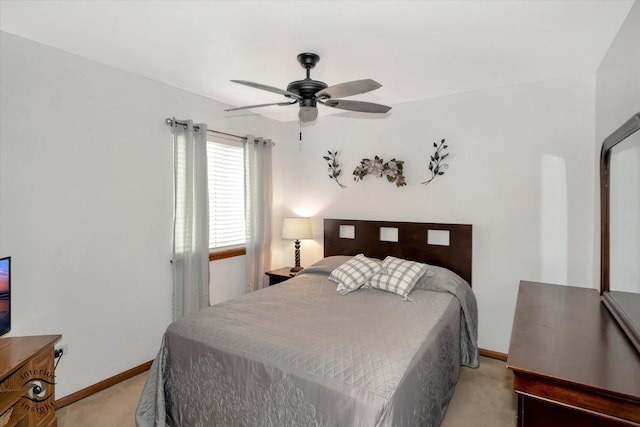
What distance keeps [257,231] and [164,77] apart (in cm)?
183

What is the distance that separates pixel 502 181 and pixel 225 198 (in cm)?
279

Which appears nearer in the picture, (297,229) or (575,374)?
(575,374)

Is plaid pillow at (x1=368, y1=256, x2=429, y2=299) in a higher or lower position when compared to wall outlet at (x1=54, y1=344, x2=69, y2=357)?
higher

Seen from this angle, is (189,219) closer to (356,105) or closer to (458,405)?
(356,105)

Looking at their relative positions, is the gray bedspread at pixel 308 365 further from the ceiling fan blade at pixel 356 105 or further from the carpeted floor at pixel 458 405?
the ceiling fan blade at pixel 356 105

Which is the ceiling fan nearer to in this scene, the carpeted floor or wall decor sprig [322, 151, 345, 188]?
wall decor sprig [322, 151, 345, 188]

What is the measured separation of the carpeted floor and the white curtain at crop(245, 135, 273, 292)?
4.92 feet

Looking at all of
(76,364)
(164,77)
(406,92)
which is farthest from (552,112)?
(76,364)

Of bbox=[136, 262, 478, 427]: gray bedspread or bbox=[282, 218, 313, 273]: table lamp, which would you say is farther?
bbox=[282, 218, 313, 273]: table lamp

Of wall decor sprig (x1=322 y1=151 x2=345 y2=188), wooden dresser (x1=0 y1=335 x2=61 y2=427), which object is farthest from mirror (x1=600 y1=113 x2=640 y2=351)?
wooden dresser (x1=0 y1=335 x2=61 y2=427)

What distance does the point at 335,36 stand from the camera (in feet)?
6.84

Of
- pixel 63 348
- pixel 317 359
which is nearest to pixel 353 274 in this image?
pixel 317 359

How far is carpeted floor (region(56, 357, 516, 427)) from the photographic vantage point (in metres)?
2.19

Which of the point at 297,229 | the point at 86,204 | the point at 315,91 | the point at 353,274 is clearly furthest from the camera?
the point at 297,229
